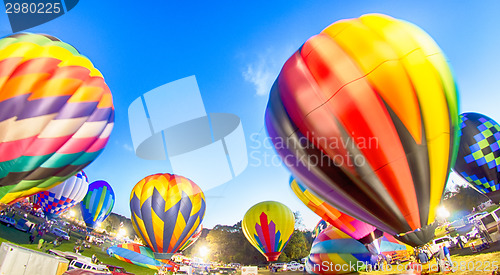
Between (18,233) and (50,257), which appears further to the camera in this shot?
(18,233)

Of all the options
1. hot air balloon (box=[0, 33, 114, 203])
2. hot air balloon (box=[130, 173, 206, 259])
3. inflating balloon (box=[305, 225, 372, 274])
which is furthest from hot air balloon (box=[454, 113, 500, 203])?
hot air balloon (box=[0, 33, 114, 203])

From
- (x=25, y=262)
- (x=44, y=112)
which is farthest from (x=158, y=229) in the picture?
(x=44, y=112)

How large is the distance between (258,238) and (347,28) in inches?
592

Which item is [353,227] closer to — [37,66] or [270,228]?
[270,228]

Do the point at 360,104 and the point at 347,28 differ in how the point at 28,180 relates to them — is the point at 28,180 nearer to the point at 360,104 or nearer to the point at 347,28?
the point at 360,104

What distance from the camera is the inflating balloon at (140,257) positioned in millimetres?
14086

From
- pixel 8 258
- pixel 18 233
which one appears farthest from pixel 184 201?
pixel 18 233

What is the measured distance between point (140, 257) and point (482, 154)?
20.0 m

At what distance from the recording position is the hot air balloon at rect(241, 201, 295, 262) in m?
16.4

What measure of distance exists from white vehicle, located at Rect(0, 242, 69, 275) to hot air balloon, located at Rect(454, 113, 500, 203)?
1726 cm

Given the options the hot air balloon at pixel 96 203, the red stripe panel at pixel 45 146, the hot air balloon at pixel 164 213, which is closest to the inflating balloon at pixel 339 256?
the hot air balloon at pixel 164 213

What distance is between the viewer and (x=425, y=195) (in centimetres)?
485

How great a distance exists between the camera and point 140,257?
47.7 feet

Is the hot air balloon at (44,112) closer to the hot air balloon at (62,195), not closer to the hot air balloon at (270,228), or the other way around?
the hot air balloon at (62,195)
